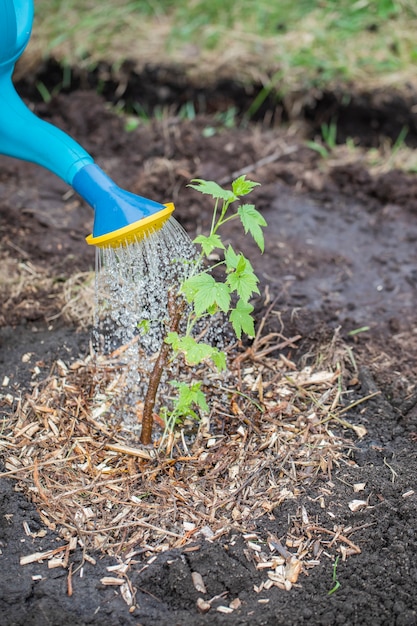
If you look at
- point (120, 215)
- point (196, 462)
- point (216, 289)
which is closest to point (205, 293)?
point (216, 289)

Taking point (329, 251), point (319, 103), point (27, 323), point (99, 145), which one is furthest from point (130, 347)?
point (319, 103)

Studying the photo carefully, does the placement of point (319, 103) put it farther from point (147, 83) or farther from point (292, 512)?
point (292, 512)

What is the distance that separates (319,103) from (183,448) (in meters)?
2.59

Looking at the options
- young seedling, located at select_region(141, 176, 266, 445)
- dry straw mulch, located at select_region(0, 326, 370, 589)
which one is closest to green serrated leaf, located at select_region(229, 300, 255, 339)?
young seedling, located at select_region(141, 176, 266, 445)

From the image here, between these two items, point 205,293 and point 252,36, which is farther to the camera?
point 252,36

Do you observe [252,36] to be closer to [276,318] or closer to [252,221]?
[276,318]

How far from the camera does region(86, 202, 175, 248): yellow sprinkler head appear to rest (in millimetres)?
1966

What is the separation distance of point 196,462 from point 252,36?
3.02 meters

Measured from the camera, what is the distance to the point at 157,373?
2.22 meters

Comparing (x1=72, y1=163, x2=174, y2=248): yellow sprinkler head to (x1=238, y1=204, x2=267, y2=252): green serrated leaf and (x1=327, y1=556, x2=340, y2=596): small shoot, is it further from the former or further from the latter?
(x1=327, y1=556, x2=340, y2=596): small shoot

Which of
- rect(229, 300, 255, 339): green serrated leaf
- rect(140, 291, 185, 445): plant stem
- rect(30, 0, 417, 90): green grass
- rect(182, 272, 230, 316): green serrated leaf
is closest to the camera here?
rect(182, 272, 230, 316): green serrated leaf

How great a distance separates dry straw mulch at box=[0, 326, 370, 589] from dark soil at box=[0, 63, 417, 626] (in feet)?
0.17

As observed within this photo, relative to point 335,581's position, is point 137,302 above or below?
above

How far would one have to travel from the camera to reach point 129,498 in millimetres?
2188
